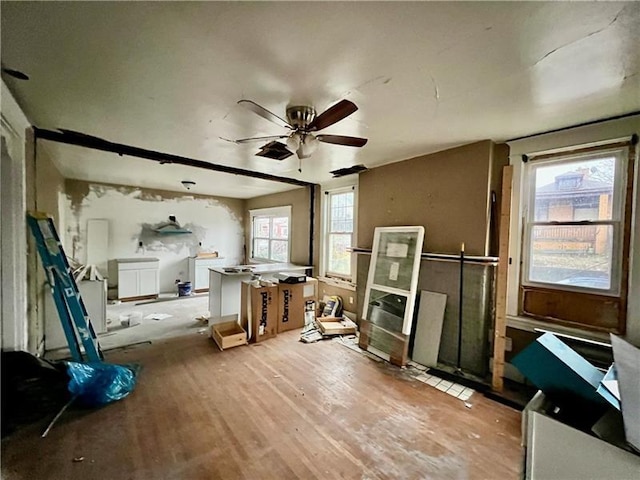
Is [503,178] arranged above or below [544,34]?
below

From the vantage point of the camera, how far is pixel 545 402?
122 centimetres

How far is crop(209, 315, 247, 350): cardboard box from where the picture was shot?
3.42m

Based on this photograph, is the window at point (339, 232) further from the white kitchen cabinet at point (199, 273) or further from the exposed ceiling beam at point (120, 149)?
the white kitchen cabinet at point (199, 273)

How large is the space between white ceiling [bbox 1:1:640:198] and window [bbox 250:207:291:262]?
→ 3585mm

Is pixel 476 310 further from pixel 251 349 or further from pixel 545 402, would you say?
pixel 251 349

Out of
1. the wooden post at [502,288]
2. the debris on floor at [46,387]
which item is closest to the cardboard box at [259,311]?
the debris on floor at [46,387]

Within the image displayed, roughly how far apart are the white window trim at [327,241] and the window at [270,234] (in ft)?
3.68

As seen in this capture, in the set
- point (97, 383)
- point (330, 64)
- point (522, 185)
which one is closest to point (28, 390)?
point (97, 383)

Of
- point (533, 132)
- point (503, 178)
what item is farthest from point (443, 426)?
point (533, 132)

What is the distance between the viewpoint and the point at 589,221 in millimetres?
2361

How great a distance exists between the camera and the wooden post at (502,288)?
101 inches

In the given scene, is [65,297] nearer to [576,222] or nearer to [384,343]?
[384,343]

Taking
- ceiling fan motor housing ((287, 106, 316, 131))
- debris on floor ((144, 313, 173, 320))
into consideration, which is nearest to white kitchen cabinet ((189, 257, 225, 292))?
debris on floor ((144, 313, 173, 320))

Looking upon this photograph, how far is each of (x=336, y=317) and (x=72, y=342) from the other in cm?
324
